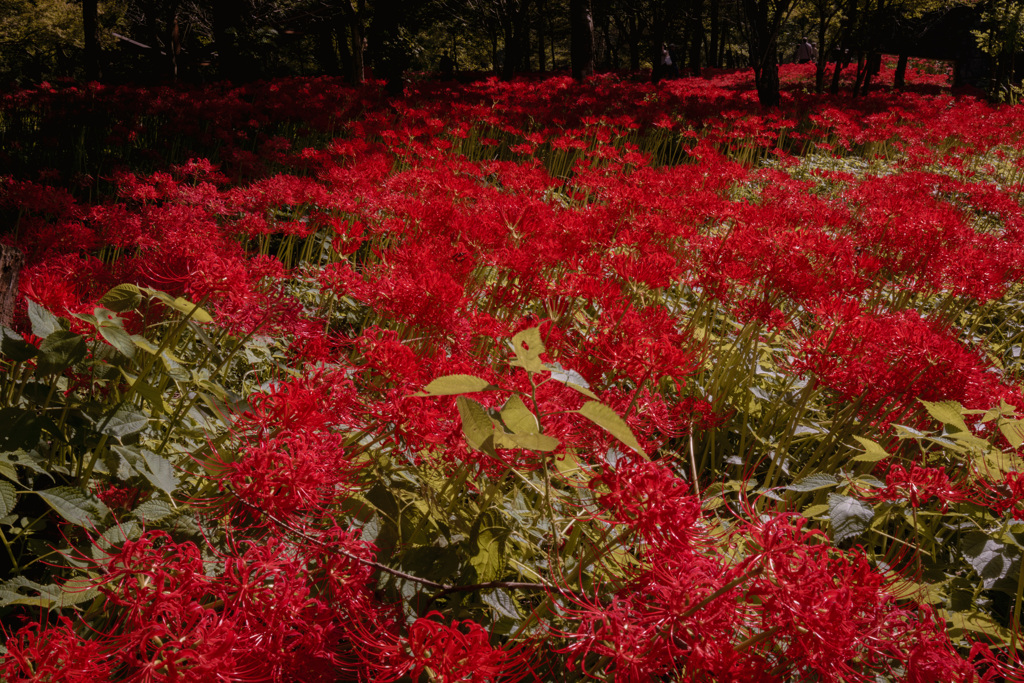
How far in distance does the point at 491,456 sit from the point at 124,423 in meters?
1.09

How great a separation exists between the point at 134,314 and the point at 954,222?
13.0ft

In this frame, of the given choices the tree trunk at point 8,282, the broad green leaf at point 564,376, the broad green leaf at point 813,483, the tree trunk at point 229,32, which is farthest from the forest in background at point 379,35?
the broad green leaf at point 813,483

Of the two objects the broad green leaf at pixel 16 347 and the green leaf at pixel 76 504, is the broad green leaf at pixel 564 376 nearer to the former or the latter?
the green leaf at pixel 76 504

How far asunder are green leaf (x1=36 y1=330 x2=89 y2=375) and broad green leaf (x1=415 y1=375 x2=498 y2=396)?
101 centimetres

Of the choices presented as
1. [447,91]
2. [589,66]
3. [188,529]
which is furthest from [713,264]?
[589,66]

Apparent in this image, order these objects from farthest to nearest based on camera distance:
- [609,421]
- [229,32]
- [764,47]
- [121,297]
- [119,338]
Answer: [764,47], [229,32], [121,297], [119,338], [609,421]

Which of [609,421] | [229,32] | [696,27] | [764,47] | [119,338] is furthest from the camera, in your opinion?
[696,27]

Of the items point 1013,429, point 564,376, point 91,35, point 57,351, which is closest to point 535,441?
point 564,376

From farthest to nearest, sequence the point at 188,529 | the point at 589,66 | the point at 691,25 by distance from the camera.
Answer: the point at 691,25 → the point at 589,66 → the point at 188,529

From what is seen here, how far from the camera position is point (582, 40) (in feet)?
55.5

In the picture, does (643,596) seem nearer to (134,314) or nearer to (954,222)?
(134,314)

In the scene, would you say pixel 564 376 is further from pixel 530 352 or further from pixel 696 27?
pixel 696 27

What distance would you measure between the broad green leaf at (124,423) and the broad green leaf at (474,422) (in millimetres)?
1041

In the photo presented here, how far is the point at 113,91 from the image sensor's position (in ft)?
27.3
